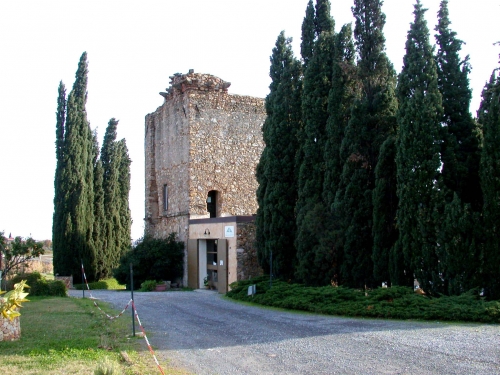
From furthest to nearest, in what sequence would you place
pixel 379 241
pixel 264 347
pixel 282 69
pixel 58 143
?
1. pixel 58 143
2. pixel 282 69
3. pixel 379 241
4. pixel 264 347

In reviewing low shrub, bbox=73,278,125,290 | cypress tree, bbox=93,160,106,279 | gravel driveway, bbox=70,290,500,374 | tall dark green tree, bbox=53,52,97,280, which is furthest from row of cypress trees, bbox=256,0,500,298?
cypress tree, bbox=93,160,106,279

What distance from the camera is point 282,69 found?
21.0 metres

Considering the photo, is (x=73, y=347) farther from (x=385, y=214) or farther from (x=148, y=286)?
(x=148, y=286)

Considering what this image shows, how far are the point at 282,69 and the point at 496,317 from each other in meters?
12.5

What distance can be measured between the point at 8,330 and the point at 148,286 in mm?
13386

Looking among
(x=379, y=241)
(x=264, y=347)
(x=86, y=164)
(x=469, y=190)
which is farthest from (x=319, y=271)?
(x=86, y=164)

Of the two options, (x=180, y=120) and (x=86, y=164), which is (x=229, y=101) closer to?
(x=180, y=120)

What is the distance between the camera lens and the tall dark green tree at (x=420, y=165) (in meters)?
13.8

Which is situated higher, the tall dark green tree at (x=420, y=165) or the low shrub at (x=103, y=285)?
the tall dark green tree at (x=420, y=165)

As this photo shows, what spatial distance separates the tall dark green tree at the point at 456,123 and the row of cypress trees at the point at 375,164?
3 cm

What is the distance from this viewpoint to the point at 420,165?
1411 centimetres

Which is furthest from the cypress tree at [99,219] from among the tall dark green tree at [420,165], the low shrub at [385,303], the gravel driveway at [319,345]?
the tall dark green tree at [420,165]

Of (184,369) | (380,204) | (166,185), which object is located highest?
(166,185)

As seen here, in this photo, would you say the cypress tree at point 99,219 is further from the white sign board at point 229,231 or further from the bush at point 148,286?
the white sign board at point 229,231
